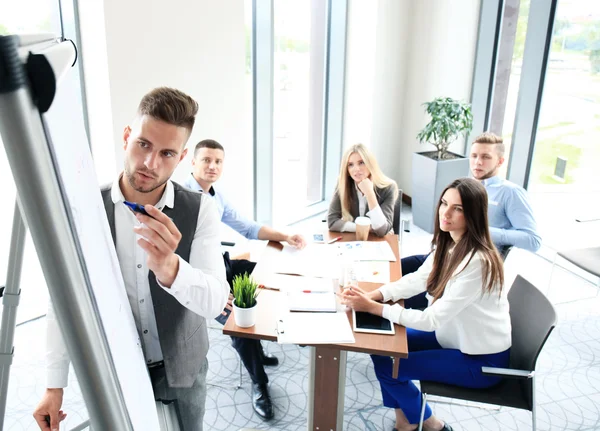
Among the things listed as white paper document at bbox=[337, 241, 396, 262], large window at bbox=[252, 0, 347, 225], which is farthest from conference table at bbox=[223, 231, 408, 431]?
Answer: large window at bbox=[252, 0, 347, 225]

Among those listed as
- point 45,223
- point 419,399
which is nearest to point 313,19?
point 419,399

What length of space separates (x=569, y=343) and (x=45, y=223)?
12.1 feet

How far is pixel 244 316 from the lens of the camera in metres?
2.05

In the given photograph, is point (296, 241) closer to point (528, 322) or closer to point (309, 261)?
point (309, 261)

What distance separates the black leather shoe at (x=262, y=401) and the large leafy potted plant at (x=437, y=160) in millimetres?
3022

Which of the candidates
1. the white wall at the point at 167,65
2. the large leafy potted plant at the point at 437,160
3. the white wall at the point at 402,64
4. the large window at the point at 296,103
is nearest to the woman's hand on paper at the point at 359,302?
the white wall at the point at 167,65

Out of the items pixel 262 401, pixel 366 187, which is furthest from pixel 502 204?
pixel 262 401

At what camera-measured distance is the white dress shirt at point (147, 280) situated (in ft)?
4.11

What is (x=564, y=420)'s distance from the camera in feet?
8.79

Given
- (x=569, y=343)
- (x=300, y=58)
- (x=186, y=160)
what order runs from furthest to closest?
(x=300, y=58), (x=186, y=160), (x=569, y=343)

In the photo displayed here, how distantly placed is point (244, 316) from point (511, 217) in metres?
2.02

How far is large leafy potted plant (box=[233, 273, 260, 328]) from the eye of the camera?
6.70ft

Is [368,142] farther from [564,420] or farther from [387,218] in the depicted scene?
[564,420]

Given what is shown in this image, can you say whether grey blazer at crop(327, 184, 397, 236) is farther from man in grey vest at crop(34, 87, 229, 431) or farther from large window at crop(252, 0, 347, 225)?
man in grey vest at crop(34, 87, 229, 431)
